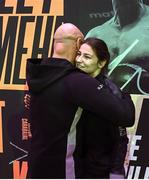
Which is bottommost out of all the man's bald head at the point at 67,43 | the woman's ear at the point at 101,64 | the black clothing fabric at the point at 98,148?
the black clothing fabric at the point at 98,148

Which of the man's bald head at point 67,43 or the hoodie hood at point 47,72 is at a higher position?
the man's bald head at point 67,43

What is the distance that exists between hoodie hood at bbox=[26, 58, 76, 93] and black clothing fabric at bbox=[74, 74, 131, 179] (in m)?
0.17

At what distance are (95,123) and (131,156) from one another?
1.44 metres

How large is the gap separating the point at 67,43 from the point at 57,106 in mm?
285

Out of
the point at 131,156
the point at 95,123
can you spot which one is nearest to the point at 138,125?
the point at 131,156

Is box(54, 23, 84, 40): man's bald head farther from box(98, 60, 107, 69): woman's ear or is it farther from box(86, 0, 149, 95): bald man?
box(86, 0, 149, 95): bald man

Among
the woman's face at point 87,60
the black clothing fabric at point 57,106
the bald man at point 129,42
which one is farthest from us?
the bald man at point 129,42

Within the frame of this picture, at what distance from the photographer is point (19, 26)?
142 inches

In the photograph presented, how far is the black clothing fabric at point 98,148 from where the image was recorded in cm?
202

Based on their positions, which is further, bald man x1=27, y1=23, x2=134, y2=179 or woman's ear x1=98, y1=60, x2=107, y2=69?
woman's ear x1=98, y1=60, x2=107, y2=69

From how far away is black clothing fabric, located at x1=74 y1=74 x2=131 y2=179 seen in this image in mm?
2021

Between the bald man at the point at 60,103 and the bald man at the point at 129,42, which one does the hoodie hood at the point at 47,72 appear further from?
the bald man at the point at 129,42

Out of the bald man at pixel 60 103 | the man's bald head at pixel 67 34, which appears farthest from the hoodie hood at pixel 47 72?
the man's bald head at pixel 67 34

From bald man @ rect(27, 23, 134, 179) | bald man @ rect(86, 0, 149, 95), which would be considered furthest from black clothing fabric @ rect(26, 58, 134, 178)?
bald man @ rect(86, 0, 149, 95)
